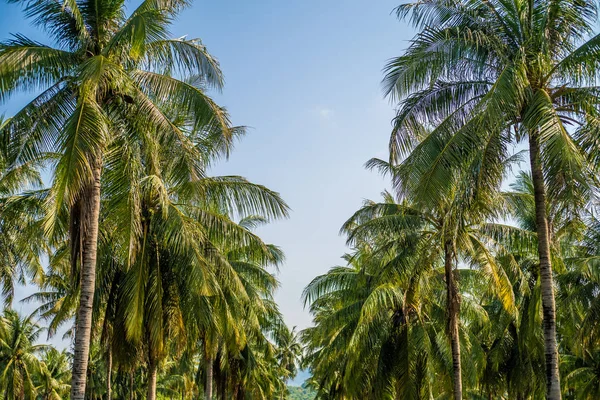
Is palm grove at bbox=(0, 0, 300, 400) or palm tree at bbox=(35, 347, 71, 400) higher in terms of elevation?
palm grove at bbox=(0, 0, 300, 400)

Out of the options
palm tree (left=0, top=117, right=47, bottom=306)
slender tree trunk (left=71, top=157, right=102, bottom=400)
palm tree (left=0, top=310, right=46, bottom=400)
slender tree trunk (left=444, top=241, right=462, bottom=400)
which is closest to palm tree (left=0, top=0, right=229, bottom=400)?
slender tree trunk (left=71, top=157, right=102, bottom=400)

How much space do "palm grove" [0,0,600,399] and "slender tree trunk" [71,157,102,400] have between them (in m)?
0.03

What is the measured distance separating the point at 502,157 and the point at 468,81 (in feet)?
5.50

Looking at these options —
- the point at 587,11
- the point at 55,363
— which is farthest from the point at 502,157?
the point at 55,363

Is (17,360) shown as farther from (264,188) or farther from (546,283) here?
(546,283)

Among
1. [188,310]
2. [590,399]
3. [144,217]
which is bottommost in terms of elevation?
[590,399]

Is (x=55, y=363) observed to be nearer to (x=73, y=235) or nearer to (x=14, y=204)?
(x=14, y=204)

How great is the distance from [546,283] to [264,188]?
695cm

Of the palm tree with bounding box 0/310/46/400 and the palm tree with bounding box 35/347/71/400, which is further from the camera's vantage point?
the palm tree with bounding box 35/347/71/400

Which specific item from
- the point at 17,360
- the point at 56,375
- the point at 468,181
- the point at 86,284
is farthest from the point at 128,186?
the point at 56,375

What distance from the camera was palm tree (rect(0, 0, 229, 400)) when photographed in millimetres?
11344

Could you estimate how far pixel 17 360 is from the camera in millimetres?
39375

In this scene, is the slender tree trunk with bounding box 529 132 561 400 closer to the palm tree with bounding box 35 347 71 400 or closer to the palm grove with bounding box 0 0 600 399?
the palm grove with bounding box 0 0 600 399

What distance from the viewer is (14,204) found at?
17.2 metres
